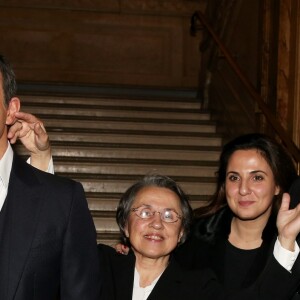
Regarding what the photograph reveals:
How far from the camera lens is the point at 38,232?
212 centimetres

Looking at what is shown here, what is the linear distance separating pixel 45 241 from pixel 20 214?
111 millimetres

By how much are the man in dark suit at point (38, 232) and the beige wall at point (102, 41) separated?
7.46m

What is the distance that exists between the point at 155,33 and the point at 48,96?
246 cm

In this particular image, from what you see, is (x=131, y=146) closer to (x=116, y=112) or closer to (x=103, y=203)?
(x=116, y=112)

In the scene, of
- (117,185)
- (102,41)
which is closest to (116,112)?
A: (117,185)

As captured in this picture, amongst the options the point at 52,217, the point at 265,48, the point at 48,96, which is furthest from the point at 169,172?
the point at 52,217

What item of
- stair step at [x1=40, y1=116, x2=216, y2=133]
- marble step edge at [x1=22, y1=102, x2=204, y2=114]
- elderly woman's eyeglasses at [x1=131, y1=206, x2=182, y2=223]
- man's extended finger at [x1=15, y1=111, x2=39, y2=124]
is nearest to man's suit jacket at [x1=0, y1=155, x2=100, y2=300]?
man's extended finger at [x1=15, y1=111, x2=39, y2=124]

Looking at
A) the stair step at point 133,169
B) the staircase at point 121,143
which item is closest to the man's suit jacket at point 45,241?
the staircase at point 121,143

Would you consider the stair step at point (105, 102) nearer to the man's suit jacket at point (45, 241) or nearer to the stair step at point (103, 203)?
the stair step at point (103, 203)

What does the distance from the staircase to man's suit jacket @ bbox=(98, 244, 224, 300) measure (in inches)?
113

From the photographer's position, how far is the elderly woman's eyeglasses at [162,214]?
9.31 feet

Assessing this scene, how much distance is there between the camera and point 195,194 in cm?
642

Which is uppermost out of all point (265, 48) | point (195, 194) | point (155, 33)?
point (155, 33)

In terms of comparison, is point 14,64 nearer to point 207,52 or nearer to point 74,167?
point 207,52
